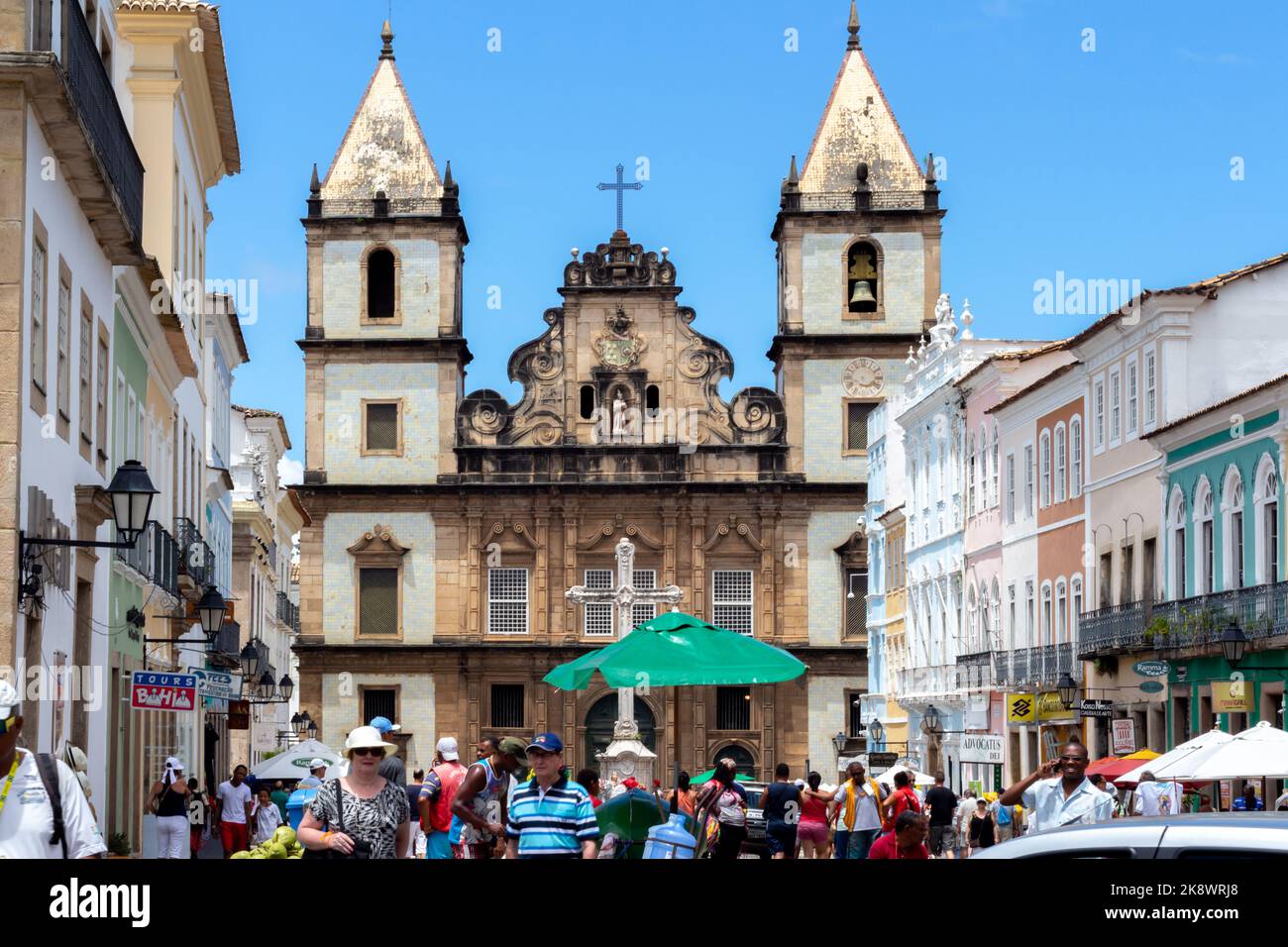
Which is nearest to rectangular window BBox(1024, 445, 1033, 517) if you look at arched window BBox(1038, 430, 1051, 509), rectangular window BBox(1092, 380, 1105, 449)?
arched window BBox(1038, 430, 1051, 509)

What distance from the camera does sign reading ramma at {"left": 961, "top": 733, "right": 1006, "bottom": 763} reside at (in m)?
44.1

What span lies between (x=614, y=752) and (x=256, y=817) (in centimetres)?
2330


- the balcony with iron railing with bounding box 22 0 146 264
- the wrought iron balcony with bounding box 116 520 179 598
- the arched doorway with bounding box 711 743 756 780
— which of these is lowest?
the arched doorway with bounding box 711 743 756 780

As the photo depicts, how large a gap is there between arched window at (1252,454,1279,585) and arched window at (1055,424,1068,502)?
1036 centimetres

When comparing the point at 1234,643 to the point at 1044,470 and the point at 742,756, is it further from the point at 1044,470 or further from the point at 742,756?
the point at 742,756

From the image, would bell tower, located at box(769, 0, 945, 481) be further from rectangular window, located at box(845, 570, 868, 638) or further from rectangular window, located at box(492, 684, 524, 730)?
rectangular window, located at box(492, 684, 524, 730)

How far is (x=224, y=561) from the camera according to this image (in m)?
48.8

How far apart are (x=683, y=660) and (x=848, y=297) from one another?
51358 millimetres

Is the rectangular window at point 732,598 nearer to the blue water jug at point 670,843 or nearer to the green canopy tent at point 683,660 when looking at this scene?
the green canopy tent at point 683,660

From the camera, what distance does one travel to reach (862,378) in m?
67.6

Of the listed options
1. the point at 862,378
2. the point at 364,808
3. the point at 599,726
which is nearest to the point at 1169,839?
the point at 364,808

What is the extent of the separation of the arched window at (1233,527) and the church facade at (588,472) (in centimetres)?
3278
